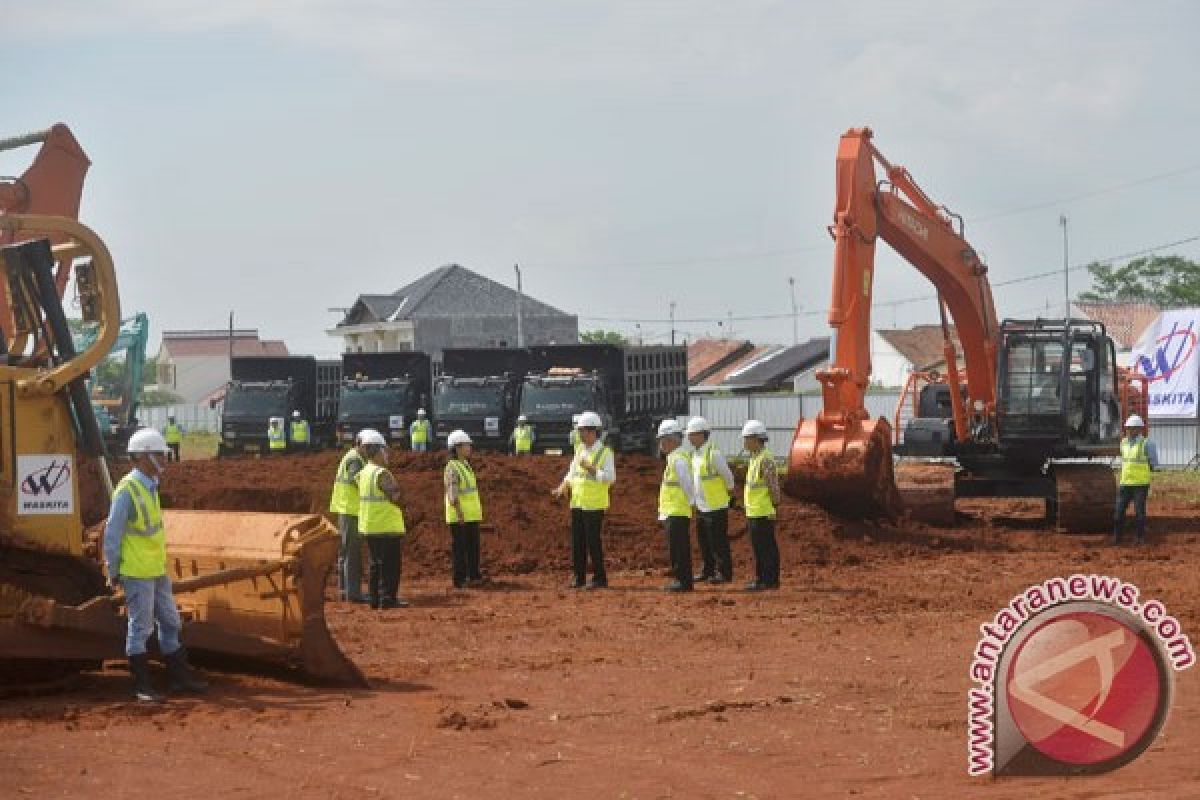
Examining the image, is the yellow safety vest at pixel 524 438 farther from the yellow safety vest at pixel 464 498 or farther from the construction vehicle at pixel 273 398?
the yellow safety vest at pixel 464 498

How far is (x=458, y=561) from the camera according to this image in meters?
20.9

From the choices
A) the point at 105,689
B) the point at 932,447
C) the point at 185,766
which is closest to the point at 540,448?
the point at 932,447

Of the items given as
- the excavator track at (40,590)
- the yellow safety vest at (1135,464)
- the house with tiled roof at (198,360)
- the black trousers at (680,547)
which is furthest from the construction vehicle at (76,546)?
the house with tiled roof at (198,360)

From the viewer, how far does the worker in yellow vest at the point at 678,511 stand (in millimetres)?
19875

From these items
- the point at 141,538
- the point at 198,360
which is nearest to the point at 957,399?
the point at 141,538

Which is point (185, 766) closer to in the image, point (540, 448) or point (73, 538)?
point (73, 538)

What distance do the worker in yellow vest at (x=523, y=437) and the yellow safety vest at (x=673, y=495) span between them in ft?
64.4

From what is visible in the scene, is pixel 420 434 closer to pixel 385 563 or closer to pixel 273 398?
pixel 273 398

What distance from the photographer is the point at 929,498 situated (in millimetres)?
26469

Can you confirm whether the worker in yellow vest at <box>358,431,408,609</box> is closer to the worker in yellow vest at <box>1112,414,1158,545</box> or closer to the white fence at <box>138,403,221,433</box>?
the worker in yellow vest at <box>1112,414,1158,545</box>

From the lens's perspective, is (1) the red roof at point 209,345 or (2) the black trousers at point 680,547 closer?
(2) the black trousers at point 680,547

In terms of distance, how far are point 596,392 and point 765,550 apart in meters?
21.5

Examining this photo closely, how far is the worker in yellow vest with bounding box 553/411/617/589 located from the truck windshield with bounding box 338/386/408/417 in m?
25.3

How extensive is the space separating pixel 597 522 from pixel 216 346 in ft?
378
